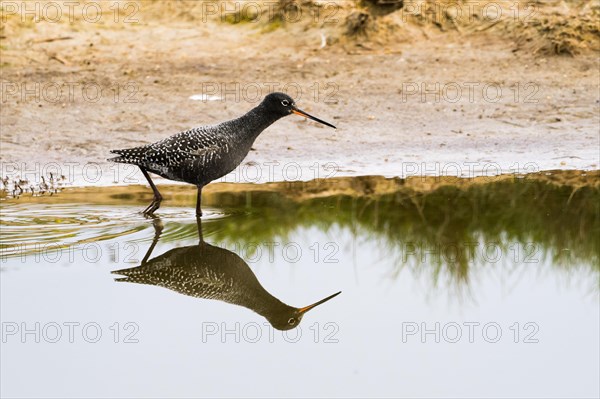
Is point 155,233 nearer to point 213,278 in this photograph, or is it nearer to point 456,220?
point 213,278

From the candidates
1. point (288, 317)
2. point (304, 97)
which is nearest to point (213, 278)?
point (288, 317)

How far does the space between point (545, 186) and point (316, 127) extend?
3097mm

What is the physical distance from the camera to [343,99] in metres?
12.6

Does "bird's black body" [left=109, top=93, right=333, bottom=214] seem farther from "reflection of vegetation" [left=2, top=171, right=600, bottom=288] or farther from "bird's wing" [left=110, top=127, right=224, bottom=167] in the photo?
"reflection of vegetation" [left=2, top=171, right=600, bottom=288]

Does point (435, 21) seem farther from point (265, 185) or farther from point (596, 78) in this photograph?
point (265, 185)

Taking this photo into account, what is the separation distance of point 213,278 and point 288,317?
96 centimetres

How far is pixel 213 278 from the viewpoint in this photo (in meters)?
7.22

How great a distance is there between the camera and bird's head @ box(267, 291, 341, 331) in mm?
6312

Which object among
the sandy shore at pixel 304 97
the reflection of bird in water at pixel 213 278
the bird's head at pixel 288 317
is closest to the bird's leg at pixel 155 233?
the reflection of bird in water at pixel 213 278

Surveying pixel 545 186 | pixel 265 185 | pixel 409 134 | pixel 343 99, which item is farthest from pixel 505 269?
pixel 343 99

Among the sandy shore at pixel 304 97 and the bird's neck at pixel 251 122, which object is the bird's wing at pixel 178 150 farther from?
the sandy shore at pixel 304 97

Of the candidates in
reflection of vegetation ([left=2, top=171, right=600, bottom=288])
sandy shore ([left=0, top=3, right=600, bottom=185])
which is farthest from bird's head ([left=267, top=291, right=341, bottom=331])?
sandy shore ([left=0, top=3, right=600, bottom=185])

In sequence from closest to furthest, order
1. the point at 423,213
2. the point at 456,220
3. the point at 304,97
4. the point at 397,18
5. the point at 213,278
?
the point at 213,278 < the point at 456,220 < the point at 423,213 < the point at 304,97 < the point at 397,18

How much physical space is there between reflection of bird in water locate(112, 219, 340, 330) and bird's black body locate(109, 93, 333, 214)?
959mm
